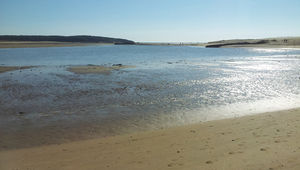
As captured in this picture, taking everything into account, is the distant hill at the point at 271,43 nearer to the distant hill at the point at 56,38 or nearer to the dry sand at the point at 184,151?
the dry sand at the point at 184,151

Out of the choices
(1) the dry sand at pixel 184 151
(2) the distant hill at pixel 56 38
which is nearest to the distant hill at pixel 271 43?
(1) the dry sand at pixel 184 151

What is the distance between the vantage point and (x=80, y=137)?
8031mm

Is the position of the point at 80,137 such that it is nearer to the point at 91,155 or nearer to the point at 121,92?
the point at 91,155

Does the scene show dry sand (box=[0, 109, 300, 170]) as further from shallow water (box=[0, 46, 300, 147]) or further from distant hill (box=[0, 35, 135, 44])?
distant hill (box=[0, 35, 135, 44])

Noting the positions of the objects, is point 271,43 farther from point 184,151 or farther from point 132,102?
point 184,151

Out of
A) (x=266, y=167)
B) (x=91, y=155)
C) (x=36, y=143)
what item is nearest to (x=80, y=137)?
(x=36, y=143)

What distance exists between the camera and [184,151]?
6.16 metres

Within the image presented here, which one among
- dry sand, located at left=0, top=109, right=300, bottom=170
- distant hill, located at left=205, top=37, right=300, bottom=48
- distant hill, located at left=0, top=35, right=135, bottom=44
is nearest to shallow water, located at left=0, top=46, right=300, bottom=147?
dry sand, located at left=0, top=109, right=300, bottom=170

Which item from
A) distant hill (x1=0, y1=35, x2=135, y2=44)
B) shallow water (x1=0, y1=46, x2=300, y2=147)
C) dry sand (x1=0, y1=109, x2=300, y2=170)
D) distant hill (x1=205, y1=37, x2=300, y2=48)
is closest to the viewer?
dry sand (x1=0, y1=109, x2=300, y2=170)

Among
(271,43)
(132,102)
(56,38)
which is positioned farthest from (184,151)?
(56,38)

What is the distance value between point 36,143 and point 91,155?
2.37 m

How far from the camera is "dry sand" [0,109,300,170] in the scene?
5375mm

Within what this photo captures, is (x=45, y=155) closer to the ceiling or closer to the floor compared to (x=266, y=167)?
closer to the floor

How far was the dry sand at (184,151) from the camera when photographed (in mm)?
5375
